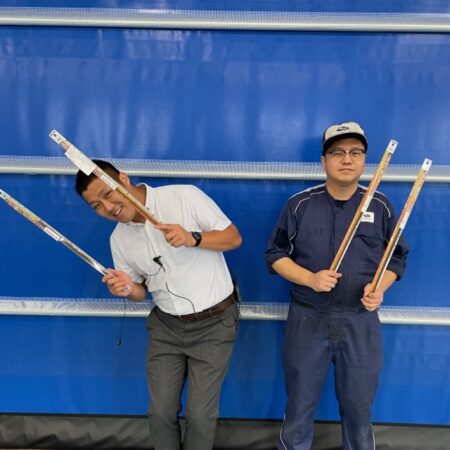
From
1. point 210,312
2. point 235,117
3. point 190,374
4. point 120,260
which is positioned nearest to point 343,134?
point 235,117

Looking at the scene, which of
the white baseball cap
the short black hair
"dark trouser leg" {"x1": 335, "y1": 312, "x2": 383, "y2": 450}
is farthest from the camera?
"dark trouser leg" {"x1": 335, "y1": 312, "x2": 383, "y2": 450}

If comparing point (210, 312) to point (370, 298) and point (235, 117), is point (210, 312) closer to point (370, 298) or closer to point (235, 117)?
point (370, 298)

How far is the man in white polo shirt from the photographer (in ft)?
5.01

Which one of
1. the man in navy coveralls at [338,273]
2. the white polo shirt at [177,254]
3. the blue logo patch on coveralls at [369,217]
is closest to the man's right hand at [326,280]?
the man in navy coveralls at [338,273]

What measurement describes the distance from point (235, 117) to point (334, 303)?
0.94 m

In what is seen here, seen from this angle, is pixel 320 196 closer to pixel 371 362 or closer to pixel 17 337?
pixel 371 362

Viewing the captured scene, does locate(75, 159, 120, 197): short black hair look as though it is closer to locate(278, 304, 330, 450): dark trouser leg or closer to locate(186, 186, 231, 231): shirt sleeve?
locate(186, 186, 231, 231): shirt sleeve

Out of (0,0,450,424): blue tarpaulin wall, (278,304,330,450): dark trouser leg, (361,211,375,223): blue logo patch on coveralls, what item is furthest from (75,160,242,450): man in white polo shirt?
(361,211,375,223): blue logo patch on coveralls

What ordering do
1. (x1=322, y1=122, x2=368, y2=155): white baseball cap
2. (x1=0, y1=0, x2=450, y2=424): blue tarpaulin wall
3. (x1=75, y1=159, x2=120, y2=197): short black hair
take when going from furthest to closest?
(x1=0, y1=0, x2=450, y2=424): blue tarpaulin wall, (x1=322, y1=122, x2=368, y2=155): white baseball cap, (x1=75, y1=159, x2=120, y2=197): short black hair

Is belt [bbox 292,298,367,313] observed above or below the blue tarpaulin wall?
below

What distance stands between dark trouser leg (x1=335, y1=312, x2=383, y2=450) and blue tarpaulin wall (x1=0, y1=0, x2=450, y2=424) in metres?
0.45

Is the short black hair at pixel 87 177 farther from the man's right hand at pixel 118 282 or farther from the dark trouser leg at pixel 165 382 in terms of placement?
the dark trouser leg at pixel 165 382

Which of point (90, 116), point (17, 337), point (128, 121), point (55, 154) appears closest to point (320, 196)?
point (128, 121)

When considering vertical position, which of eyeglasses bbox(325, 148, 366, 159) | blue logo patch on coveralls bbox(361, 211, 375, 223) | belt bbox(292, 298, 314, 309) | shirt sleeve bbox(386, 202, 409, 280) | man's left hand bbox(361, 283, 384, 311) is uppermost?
eyeglasses bbox(325, 148, 366, 159)
